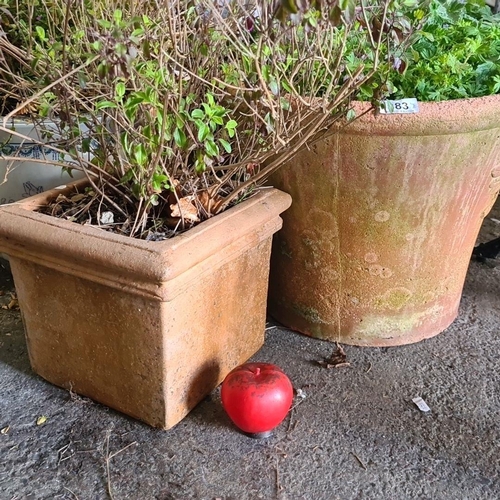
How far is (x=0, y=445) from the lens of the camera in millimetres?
1453

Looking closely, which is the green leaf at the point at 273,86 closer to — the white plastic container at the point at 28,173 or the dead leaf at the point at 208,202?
the dead leaf at the point at 208,202

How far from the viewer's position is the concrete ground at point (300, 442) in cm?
134

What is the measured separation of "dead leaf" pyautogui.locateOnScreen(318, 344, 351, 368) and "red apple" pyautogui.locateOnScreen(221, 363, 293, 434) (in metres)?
0.33

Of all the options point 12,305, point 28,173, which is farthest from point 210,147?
point 12,305

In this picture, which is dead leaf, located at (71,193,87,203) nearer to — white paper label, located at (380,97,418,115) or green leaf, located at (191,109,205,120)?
green leaf, located at (191,109,205,120)

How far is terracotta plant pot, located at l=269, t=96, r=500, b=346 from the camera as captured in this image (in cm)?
154

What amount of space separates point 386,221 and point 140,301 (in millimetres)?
736

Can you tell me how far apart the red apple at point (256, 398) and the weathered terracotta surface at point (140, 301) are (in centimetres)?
14

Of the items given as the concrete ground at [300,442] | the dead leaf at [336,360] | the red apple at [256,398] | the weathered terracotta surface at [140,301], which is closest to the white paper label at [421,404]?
the concrete ground at [300,442]

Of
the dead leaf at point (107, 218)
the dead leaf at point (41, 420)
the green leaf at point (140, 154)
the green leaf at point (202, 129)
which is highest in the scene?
the green leaf at point (202, 129)

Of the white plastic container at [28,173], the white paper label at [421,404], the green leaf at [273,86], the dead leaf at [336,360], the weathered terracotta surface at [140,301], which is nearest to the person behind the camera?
the green leaf at [273,86]

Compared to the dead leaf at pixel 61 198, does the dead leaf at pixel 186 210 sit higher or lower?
higher

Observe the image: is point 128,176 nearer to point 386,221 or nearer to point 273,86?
point 273,86

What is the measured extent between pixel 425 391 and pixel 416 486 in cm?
37
